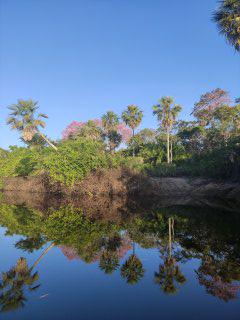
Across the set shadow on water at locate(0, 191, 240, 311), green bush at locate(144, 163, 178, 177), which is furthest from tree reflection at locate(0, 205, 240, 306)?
green bush at locate(144, 163, 178, 177)

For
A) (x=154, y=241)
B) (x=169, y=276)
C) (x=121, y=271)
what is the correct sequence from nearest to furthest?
(x=169, y=276)
(x=121, y=271)
(x=154, y=241)

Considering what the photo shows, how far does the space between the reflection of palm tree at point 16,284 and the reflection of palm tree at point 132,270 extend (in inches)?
84.6

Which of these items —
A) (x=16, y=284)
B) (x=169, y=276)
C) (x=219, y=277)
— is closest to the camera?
(x=16, y=284)

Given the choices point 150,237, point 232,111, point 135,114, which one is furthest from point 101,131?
point 150,237

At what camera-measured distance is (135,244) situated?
9.88m

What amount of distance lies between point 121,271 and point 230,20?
1805cm

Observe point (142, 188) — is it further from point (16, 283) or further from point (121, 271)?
point (16, 283)

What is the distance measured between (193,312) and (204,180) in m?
23.4

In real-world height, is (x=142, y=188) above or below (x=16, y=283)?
above

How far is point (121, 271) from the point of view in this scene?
7410 mm

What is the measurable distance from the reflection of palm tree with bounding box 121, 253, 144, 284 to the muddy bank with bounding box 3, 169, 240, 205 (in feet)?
47.5

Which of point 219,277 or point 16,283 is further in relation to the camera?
point 219,277

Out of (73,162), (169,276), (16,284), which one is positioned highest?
(73,162)

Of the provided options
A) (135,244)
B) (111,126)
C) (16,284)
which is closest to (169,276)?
(135,244)
